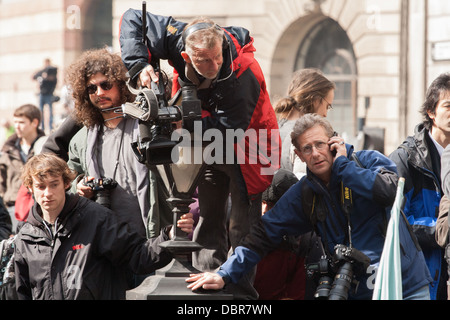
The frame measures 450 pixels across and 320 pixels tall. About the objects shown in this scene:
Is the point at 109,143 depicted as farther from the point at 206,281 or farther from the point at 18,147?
the point at 18,147

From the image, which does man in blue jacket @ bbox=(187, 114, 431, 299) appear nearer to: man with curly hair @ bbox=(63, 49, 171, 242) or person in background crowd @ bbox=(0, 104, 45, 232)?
man with curly hair @ bbox=(63, 49, 171, 242)

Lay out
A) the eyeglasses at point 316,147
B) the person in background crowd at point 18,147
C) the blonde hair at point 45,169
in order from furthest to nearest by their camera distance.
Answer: the person in background crowd at point 18,147 < the blonde hair at point 45,169 < the eyeglasses at point 316,147

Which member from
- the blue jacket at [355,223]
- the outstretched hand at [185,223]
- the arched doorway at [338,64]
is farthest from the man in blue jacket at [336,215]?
the arched doorway at [338,64]

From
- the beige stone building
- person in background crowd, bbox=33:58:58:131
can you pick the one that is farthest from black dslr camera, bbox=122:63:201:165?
person in background crowd, bbox=33:58:58:131

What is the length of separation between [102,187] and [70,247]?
41 cm

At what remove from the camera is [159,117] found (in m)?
4.12

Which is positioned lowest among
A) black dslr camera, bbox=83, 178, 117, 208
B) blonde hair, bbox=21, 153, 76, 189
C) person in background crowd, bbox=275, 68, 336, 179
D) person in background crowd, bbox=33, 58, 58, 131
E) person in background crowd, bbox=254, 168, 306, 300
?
person in background crowd, bbox=254, 168, 306, 300

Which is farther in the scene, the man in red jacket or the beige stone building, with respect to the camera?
the beige stone building

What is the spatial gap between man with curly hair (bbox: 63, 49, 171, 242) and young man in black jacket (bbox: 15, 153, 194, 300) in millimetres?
200

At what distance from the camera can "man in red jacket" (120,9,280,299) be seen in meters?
4.37

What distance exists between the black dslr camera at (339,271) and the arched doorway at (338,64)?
13200mm

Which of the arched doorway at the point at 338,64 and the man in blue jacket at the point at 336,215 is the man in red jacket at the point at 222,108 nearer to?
the man in blue jacket at the point at 336,215

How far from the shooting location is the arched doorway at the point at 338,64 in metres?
17.5
